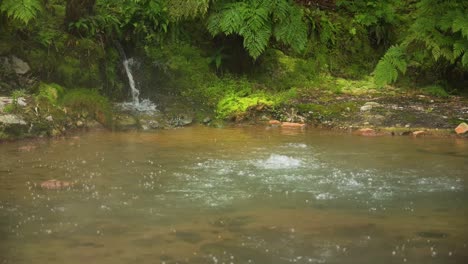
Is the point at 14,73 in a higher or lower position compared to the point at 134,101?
higher

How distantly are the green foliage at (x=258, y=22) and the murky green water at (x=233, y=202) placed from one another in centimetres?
253

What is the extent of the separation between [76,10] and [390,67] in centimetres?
585

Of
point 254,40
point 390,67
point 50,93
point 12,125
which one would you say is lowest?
point 12,125

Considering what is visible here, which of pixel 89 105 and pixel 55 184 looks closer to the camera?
pixel 55 184

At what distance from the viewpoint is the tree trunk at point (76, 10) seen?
10.2m

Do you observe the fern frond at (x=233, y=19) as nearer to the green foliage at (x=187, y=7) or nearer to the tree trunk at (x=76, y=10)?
the green foliage at (x=187, y=7)

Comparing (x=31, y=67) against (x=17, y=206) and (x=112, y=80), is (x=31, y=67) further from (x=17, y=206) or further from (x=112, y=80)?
(x=17, y=206)

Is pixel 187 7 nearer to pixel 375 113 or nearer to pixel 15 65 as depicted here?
pixel 15 65

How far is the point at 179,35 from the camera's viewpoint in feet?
39.4

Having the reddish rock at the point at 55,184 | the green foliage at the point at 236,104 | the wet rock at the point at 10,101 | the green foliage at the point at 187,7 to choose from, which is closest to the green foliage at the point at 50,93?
the wet rock at the point at 10,101

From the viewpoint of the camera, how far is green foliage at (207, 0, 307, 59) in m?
9.94

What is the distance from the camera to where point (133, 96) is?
35.2 ft

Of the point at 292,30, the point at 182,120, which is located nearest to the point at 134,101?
the point at 182,120

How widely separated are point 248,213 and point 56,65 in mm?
6200
